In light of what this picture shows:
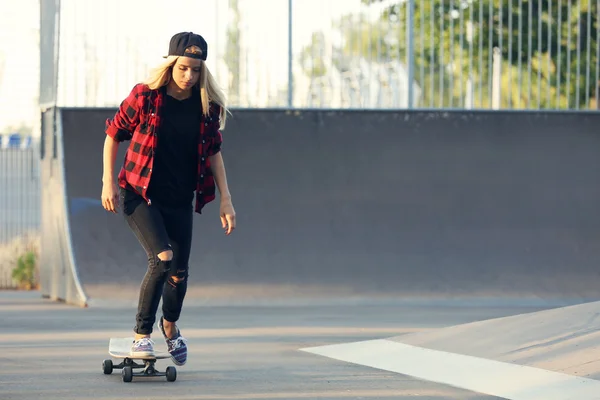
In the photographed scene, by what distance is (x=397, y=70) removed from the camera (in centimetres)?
1189

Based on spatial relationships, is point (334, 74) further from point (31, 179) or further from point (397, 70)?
point (31, 179)

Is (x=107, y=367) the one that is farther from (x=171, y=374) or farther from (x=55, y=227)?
(x=55, y=227)

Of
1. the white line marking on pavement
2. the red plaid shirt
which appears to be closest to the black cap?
the red plaid shirt

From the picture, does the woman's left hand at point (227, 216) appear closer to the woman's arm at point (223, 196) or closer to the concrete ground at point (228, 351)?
the woman's arm at point (223, 196)

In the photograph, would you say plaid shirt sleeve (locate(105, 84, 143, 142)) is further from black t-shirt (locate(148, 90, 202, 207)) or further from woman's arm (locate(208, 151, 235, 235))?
woman's arm (locate(208, 151, 235, 235))

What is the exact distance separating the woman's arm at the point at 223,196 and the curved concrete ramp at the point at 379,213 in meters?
4.63

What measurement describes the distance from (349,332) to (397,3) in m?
3.90

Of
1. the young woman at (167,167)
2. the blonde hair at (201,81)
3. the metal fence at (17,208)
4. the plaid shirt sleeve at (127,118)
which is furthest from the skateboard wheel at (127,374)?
the metal fence at (17,208)

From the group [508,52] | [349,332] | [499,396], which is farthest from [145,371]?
[508,52]

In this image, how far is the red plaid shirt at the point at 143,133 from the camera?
6.60 metres

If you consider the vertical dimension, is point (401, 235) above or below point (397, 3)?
below

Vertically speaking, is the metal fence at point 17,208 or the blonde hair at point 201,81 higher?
the blonde hair at point 201,81

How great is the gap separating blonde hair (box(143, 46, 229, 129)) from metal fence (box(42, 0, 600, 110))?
4.95 m

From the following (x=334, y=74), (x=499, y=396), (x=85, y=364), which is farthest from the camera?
(x=334, y=74)
